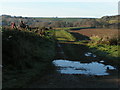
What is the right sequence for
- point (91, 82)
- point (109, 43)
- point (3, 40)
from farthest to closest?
point (109, 43)
point (3, 40)
point (91, 82)

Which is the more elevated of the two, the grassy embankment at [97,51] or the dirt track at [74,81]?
the grassy embankment at [97,51]

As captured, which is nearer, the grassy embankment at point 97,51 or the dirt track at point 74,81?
the dirt track at point 74,81

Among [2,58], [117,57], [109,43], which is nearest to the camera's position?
[2,58]

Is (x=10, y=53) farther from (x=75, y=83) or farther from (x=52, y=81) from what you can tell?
(x=75, y=83)

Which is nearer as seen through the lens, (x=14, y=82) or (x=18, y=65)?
(x=14, y=82)

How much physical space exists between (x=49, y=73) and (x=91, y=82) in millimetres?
3007

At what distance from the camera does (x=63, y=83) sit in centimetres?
1100

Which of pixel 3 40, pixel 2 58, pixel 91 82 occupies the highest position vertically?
pixel 3 40

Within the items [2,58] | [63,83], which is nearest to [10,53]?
[2,58]

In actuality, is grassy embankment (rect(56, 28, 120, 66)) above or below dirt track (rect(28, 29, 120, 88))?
above

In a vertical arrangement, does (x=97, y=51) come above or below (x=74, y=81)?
above

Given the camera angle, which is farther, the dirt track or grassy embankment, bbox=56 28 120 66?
grassy embankment, bbox=56 28 120 66

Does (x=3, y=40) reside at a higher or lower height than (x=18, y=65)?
higher

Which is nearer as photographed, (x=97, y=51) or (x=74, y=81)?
Answer: (x=74, y=81)
